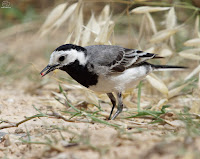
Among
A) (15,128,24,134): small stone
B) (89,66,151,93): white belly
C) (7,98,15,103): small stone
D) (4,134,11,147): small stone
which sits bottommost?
(4,134,11,147): small stone

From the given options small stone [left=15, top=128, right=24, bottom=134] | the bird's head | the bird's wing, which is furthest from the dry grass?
the bird's head

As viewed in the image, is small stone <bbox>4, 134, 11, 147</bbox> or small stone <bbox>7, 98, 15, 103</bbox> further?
small stone <bbox>7, 98, 15, 103</bbox>

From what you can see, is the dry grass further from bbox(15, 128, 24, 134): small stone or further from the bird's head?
the bird's head

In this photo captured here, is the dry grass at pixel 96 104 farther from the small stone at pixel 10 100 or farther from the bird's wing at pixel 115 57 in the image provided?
the bird's wing at pixel 115 57

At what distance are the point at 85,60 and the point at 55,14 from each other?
1.29 metres

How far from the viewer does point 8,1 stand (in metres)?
9.45

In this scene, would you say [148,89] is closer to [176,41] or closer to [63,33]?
[176,41]

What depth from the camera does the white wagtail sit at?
3.50 meters

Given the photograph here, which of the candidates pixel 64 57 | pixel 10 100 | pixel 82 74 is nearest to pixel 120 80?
pixel 82 74

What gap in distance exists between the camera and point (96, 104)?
4.07m

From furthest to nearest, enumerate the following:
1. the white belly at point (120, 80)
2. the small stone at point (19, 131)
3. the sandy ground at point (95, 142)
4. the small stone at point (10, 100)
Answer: the small stone at point (10, 100) < the white belly at point (120, 80) < the small stone at point (19, 131) < the sandy ground at point (95, 142)

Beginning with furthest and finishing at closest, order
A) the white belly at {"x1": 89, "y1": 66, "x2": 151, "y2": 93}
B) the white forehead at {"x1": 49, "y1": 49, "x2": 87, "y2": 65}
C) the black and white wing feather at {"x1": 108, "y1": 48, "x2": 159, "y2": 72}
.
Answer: the black and white wing feather at {"x1": 108, "y1": 48, "x2": 159, "y2": 72} < the white belly at {"x1": 89, "y1": 66, "x2": 151, "y2": 93} < the white forehead at {"x1": 49, "y1": 49, "x2": 87, "y2": 65}

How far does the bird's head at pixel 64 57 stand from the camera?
3.45 m

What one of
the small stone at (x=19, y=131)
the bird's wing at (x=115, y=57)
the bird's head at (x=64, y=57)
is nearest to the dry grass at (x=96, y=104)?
the small stone at (x=19, y=131)
